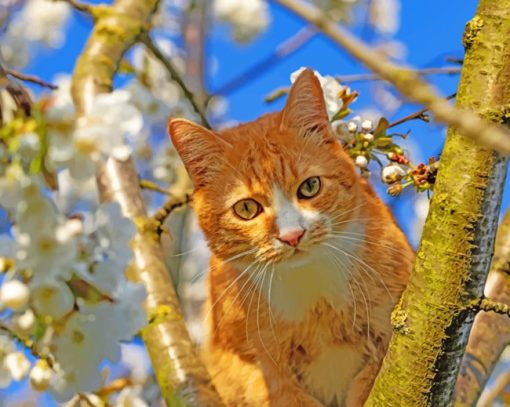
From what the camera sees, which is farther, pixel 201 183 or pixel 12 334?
pixel 201 183

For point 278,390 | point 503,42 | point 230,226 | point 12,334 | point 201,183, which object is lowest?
point 12,334

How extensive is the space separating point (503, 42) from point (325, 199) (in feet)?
3.07

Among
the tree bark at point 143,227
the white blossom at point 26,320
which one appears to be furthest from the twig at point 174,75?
the white blossom at point 26,320

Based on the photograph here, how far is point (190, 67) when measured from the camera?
4.31 meters

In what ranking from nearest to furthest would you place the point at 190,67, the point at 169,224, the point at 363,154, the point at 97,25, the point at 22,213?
the point at 22,213 → the point at 363,154 → the point at 97,25 → the point at 169,224 → the point at 190,67

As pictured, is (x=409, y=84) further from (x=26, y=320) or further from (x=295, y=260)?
(x=295, y=260)

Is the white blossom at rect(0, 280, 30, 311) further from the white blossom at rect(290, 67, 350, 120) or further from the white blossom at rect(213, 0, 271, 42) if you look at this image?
the white blossom at rect(213, 0, 271, 42)

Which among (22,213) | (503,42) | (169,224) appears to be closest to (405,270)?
(503,42)

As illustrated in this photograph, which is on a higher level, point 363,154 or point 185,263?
point 185,263

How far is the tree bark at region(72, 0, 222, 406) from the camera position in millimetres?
2178

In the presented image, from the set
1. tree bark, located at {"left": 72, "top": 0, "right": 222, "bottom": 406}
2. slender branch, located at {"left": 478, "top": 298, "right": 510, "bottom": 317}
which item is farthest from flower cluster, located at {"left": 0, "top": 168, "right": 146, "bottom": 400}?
slender branch, located at {"left": 478, "top": 298, "right": 510, "bottom": 317}

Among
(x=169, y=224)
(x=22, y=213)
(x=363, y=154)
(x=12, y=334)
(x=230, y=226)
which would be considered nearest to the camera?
(x=22, y=213)

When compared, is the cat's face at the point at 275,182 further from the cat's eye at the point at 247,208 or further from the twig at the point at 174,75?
the twig at the point at 174,75

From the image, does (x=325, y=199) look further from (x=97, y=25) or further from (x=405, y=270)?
(x=97, y=25)
